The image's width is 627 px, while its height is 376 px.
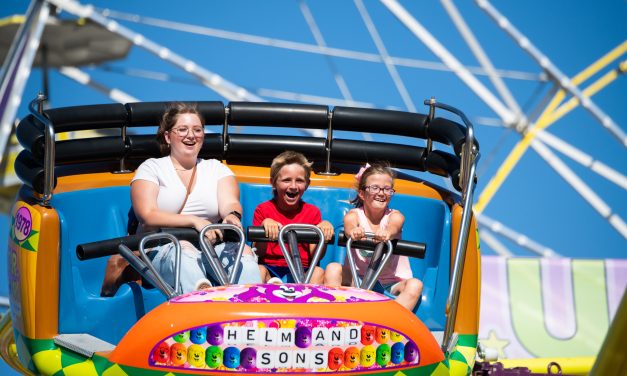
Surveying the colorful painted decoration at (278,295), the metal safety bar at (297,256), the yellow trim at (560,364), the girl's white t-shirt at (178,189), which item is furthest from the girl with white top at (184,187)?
the yellow trim at (560,364)

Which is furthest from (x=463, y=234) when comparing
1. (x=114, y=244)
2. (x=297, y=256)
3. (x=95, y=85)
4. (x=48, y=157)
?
(x=95, y=85)

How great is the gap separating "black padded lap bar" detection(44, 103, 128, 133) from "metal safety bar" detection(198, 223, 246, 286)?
1.08 m

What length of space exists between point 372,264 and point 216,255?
53 cm

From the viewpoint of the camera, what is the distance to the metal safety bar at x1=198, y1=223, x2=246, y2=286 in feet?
11.3

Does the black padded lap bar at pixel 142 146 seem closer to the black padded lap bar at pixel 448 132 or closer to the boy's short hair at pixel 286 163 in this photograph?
the boy's short hair at pixel 286 163

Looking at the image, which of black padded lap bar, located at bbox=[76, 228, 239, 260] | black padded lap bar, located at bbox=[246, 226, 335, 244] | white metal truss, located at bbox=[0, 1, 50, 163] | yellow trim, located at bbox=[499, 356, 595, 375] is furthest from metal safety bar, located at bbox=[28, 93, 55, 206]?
white metal truss, located at bbox=[0, 1, 50, 163]

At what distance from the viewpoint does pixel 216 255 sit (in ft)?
11.8

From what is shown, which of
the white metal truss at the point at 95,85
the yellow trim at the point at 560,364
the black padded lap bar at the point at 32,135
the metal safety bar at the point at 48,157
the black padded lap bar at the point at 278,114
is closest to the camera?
the metal safety bar at the point at 48,157

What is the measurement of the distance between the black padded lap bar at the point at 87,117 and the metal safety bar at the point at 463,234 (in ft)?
4.91

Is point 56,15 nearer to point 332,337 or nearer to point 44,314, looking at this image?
point 44,314

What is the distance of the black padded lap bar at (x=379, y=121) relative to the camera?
4691mm

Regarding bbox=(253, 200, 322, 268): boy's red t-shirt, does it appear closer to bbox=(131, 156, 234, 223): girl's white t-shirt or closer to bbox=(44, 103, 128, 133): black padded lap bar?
bbox=(131, 156, 234, 223): girl's white t-shirt

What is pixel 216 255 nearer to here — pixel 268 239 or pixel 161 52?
pixel 268 239

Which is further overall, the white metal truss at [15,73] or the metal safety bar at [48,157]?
the white metal truss at [15,73]
